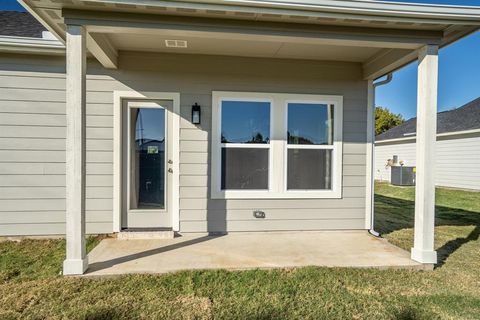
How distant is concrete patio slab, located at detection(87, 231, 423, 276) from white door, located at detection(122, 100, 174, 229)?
0.44 meters

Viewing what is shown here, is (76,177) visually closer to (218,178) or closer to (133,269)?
(133,269)

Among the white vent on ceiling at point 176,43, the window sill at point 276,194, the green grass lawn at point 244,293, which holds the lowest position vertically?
the green grass lawn at point 244,293

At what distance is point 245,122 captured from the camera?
4.70 metres

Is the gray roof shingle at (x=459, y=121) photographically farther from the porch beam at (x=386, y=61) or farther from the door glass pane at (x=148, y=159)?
the door glass pane at (x=148, y=159)

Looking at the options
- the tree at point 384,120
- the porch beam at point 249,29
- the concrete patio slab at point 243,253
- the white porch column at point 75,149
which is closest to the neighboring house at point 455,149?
the concrete patio slab at point 243,253

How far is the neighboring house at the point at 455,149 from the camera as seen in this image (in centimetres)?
1180

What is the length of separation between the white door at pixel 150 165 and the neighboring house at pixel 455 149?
29.7ft

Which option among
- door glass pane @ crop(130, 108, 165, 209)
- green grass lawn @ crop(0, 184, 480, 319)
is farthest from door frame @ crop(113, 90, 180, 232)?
green grass lawn @ crop(0, 184, 480, 319)

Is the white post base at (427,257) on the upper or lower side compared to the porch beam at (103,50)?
lower

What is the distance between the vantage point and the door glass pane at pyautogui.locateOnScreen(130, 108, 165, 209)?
4551 millimetres

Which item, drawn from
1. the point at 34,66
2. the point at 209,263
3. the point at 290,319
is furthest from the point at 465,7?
the point at 34,66

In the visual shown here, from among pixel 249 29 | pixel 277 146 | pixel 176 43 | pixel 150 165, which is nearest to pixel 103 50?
pixel 176 43

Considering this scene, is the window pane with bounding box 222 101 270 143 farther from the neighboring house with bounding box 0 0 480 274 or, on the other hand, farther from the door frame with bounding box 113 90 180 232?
the door frame with bounding box 113 90 180 232

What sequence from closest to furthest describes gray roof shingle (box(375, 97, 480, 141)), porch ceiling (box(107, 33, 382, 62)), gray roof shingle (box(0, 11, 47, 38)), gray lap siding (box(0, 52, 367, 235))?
porch ceiling (box(107, 33, 382, 62)) < gray lap siding (box(0, 52, 367, 235)) < gray roof shingle (box(0, 11, 47, 38)) < gray roof shingle (box(375, 97, 480, 141))
